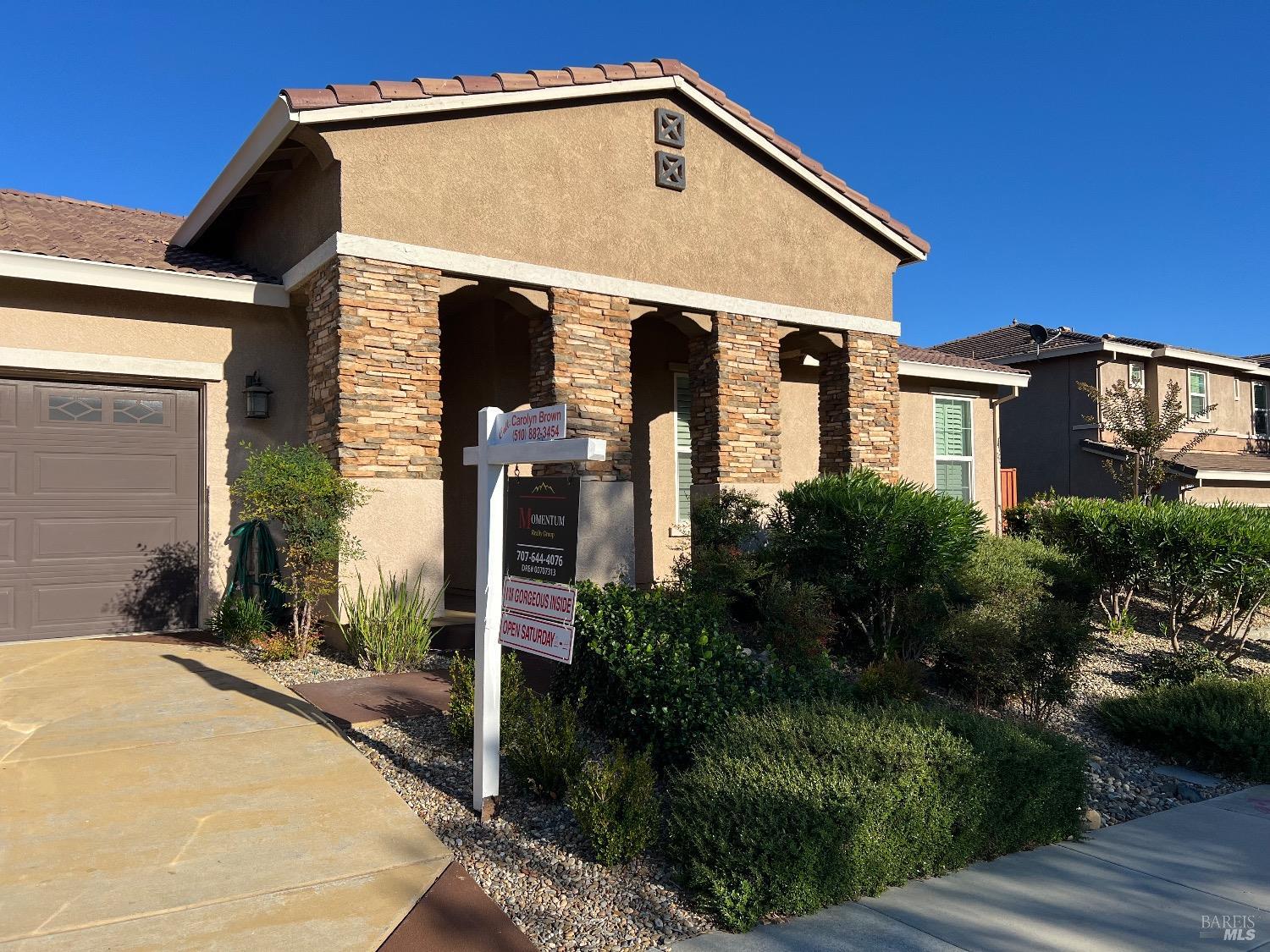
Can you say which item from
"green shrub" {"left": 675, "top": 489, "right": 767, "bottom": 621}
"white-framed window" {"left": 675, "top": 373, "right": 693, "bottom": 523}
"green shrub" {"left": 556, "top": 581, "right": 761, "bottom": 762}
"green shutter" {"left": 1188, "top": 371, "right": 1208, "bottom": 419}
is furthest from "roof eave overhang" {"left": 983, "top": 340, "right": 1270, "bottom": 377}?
"green shrub" {"left": 556, "top": 581, "right": 761, "bottom": 762}

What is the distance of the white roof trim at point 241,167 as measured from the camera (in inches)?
333

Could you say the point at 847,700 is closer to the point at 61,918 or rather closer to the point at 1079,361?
the point at 61,918

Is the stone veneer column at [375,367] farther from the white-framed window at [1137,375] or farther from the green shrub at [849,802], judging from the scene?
the white-framed window at [1137,375]

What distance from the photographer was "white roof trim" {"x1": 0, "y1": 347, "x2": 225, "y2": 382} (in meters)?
8.49

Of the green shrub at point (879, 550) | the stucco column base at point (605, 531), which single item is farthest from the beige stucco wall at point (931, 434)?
the stucco column base at point (605, 531)

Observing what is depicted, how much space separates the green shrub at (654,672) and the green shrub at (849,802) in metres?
0.30

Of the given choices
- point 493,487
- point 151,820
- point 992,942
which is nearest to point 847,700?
point 992,942

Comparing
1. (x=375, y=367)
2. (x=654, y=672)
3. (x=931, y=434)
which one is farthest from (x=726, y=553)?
(x=931, y=434)

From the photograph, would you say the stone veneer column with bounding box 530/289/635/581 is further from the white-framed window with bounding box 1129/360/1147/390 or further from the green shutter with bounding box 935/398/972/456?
the white-framed window with bounding box 1129/360/1147/390

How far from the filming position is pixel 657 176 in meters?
10.7

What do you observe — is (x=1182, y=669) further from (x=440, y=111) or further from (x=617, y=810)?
(x=440, y=111)

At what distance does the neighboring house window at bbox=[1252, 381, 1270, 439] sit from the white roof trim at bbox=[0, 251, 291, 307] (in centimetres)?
2613

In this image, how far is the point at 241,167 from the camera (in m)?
9.48

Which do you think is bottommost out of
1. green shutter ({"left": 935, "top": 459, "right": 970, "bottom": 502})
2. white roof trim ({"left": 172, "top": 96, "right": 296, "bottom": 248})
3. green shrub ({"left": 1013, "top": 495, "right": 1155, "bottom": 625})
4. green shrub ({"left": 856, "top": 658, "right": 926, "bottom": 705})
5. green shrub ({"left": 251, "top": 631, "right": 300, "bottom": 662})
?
green shrub ({"left": 856, "top": 658, "right": 926, "bottom": 705})
